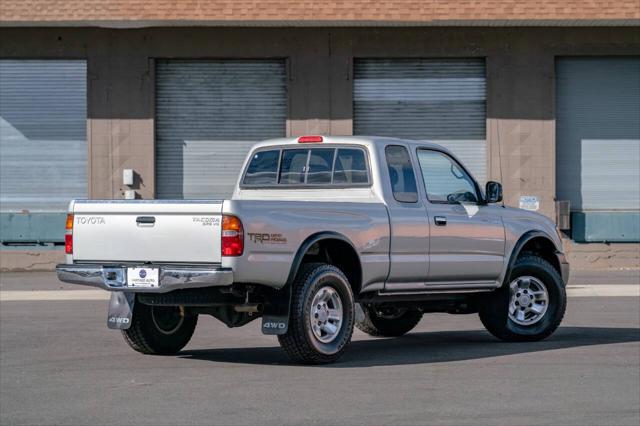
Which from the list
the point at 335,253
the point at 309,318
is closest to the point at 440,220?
the point at 335,253

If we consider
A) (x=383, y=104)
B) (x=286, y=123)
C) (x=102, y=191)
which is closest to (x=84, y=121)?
(x=102, y=191)

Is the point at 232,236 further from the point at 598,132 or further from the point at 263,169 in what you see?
the point at 598,132

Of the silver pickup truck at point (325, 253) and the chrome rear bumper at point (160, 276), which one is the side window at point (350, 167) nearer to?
the silver pickup truck at point (325, 253)

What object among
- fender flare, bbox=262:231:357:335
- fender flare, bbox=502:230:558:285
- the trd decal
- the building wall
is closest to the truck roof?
fender flare, bbox=502:230:558:285

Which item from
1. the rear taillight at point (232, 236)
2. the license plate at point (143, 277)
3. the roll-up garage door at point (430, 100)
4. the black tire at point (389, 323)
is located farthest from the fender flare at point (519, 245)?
the roll-up garage door at point (430, 100)

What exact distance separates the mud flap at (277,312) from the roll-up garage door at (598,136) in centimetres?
1977

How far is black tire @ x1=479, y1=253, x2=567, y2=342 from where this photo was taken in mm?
13758

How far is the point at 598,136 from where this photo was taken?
100 feet

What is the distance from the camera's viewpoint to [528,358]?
12.2 metres

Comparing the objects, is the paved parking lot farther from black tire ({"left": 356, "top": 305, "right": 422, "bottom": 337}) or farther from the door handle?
the door handle

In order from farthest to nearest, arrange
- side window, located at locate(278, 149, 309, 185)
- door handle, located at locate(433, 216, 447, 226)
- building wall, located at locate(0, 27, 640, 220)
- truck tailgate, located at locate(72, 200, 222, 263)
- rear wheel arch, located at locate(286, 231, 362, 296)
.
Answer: building wall, located at locate(0, 27, 640, 220) < side window, located at locate(278, 149, 309, 185) < door handle, located at locate(433, 216, 447, 226) < rear wheel arch, located at locate(286, 231, 362, 296) < truck tailgate, located at locate(72, 200, 222, 263)

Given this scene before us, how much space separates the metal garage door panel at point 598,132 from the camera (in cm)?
3047

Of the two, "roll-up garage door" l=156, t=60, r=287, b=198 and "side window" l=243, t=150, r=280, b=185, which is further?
"roll-up garage door" l=156, t=60, r=287, b=198

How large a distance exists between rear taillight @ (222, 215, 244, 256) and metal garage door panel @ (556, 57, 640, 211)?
2063 cm
